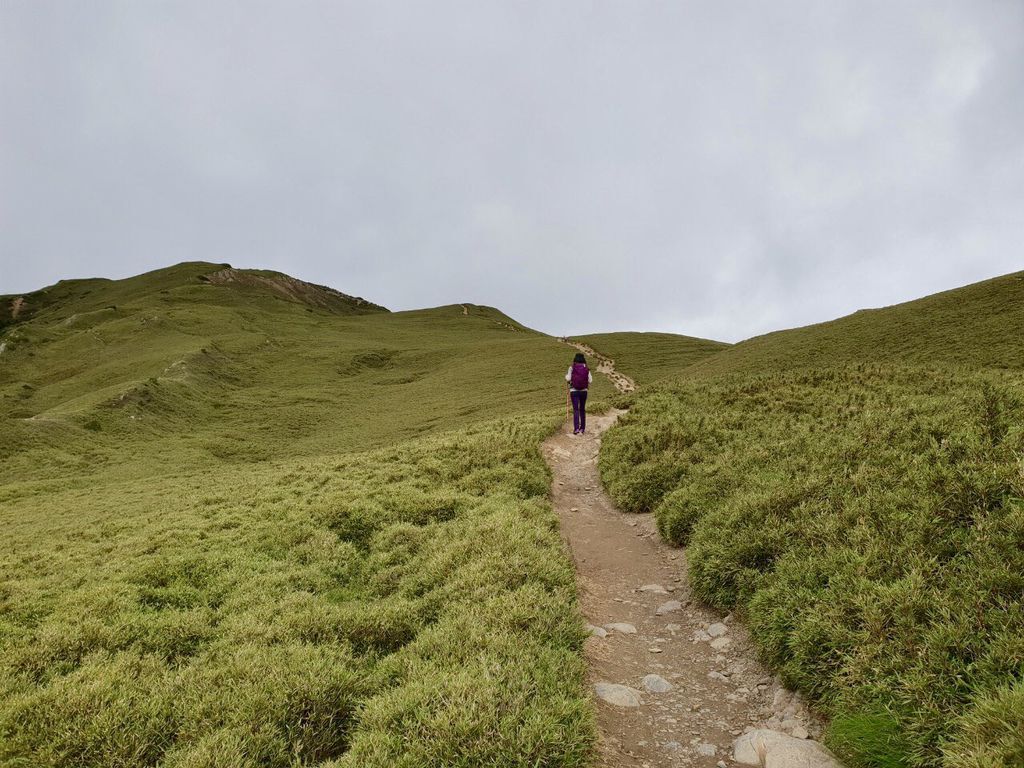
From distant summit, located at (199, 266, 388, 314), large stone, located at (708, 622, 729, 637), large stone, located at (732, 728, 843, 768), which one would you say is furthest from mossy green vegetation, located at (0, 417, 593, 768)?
distant summit, located at (199, 266, 388, 314)

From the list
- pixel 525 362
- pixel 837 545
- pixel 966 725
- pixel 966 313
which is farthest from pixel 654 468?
pixel 525 362

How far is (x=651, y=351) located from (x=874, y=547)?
222 ft

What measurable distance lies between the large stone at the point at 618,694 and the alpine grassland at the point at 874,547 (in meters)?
2.09

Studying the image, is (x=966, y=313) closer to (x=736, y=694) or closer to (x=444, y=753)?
(x=736, y=694)

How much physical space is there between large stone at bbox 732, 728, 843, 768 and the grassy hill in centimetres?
5060

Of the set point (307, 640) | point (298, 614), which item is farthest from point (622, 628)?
point (298, 614)

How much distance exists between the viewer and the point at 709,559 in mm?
10172

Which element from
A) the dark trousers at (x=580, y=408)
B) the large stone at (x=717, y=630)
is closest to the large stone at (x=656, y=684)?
the large stone at (x=717, y=630)

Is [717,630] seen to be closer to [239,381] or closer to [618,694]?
[618,694]

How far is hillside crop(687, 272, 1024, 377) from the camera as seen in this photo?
111 feet

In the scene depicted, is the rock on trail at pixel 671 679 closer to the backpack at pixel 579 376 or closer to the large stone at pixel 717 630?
the large stone at pixel 717 630

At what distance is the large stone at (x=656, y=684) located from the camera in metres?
7.60

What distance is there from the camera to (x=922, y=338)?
3956 cm

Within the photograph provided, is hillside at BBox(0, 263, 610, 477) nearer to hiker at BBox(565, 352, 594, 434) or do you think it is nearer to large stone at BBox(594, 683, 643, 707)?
hiker at BBox(565, 352, 594, 434)
